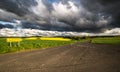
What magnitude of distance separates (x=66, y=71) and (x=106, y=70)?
109 inches

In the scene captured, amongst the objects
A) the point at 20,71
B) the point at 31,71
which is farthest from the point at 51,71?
the point at 20,71

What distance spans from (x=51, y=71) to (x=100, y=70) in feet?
11.1

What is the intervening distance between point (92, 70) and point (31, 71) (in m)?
4.21

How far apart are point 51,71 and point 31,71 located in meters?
1.39

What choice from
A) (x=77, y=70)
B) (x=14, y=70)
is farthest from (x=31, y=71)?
(x=77, y=70)

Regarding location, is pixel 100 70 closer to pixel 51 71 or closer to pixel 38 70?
pixel 51 71

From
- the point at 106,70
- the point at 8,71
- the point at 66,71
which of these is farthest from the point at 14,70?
the point at 106,70

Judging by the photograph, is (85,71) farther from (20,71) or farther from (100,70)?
(20,71)

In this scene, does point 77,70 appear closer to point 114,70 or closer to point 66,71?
point 66,71

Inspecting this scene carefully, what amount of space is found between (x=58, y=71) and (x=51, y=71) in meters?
0.49

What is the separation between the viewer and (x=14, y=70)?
11938 millimetres

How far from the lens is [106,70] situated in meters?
11.5

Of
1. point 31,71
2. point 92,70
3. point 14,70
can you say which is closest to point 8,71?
point 14,70

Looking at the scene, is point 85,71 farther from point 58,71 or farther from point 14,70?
point 14,70
